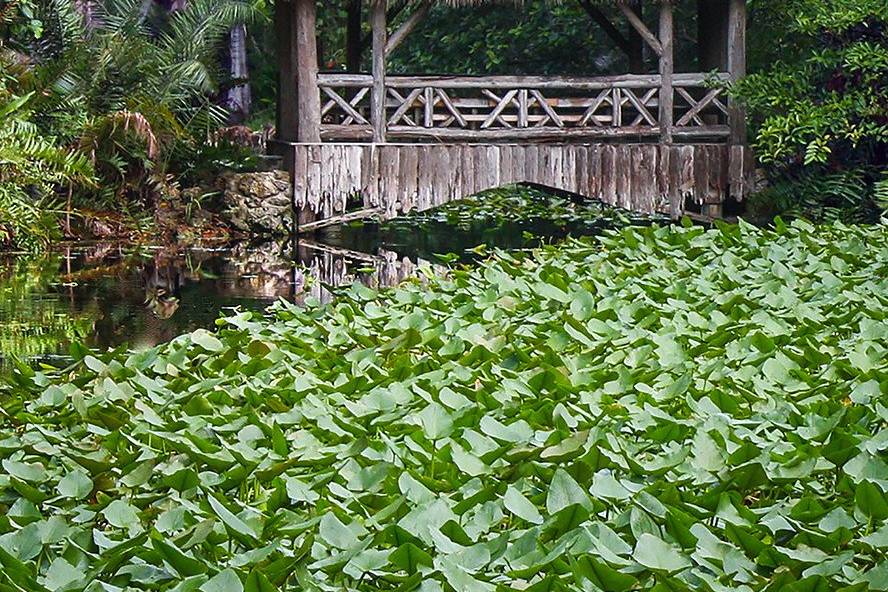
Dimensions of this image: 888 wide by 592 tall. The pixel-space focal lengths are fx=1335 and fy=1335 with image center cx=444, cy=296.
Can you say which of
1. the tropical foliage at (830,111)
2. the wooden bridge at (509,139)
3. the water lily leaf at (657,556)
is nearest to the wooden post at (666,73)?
the wooden bridge at (509,139)

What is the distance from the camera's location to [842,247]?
24.0 ft

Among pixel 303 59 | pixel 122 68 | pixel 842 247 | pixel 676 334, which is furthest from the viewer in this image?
pixel 122 68

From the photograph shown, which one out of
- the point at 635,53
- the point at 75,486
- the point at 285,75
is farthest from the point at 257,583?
the point at 635,53

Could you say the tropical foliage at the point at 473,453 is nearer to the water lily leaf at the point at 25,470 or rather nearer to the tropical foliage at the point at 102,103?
the water lily leaf at the point at 25,470

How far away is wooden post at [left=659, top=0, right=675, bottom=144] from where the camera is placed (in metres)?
14.2

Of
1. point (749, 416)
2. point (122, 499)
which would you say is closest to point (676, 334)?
point (749, 416)

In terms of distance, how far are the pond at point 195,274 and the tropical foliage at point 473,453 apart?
2.10 meters

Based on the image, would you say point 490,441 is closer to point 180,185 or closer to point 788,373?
point 788,373

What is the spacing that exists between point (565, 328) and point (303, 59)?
9672 mm

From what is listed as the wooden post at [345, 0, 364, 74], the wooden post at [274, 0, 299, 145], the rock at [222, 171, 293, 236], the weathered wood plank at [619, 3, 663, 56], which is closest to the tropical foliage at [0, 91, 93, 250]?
the rock at [222, 171, 293, 236]

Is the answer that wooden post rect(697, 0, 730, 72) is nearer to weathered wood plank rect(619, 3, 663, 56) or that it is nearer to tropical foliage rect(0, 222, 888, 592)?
weathered wood plank rect(619, 3, 663, 56)

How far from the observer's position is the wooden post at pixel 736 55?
14203 mm

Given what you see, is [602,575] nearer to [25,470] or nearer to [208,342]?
[25,470]

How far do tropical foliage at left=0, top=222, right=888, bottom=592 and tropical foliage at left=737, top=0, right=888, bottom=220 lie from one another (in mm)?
7493
